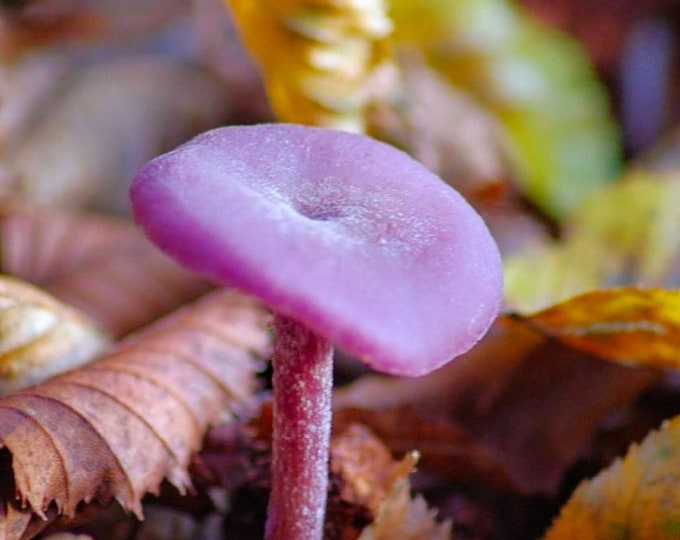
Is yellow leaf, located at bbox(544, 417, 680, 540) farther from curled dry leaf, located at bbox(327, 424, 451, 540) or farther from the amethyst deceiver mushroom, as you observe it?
the amethyst deceiver mushroom

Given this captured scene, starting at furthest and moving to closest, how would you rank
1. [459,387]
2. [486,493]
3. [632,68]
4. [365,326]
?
[632,68], [459,387], [486,493], [365,326]

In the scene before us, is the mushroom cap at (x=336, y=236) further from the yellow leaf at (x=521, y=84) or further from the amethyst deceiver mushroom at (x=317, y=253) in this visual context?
the yellow leaf at (x=521, y=84)

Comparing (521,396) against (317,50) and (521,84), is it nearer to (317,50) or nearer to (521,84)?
(317,50)

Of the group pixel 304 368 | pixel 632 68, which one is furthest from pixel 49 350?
pixel 632 68

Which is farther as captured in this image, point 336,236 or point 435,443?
point 435,443

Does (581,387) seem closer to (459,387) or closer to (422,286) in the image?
(459,387)

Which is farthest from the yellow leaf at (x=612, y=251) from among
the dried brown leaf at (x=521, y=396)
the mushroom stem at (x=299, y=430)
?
the mushroom stem at (x=299, y=430)

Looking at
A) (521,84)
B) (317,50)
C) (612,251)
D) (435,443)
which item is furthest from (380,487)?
(521,84)
